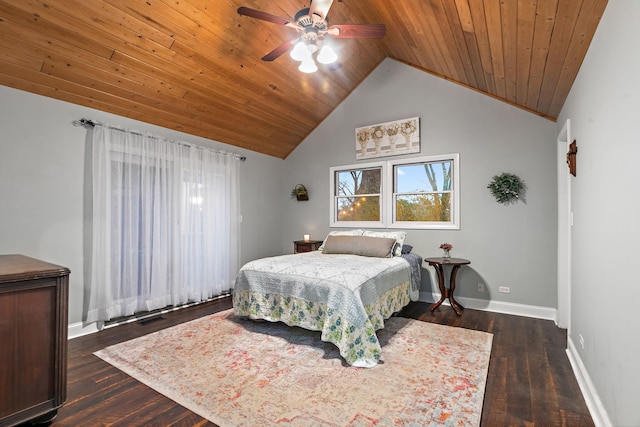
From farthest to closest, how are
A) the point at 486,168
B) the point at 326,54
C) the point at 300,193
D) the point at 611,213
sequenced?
Answer: the point at 300,193, the point at 486,168, the point at 326,54, the point at 611,213

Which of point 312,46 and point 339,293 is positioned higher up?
point 312,46

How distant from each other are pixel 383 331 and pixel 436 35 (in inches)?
122

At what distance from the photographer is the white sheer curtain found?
11.3 ft

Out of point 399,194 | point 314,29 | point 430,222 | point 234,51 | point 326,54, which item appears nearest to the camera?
point 314,29

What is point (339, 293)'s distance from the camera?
2.73 m

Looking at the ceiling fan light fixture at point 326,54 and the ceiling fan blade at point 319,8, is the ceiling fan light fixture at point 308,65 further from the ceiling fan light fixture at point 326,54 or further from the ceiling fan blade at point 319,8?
the ceiling fan blade at point 319,8

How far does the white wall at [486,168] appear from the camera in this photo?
3834 millimetres

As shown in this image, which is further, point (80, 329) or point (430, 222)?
point (430, 222)

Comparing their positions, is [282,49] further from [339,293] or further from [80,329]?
[80,329]

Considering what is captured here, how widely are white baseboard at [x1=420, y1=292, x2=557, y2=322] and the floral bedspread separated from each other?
0.98 meters

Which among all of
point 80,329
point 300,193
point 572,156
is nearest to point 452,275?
point 572,156

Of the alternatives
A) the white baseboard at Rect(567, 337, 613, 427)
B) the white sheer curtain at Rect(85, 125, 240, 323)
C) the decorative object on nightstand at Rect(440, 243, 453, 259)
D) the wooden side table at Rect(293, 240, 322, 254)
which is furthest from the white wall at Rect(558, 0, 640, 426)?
the white sheer curtain at Rect(85, 125, 240, 323)

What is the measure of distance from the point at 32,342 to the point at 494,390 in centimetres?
289

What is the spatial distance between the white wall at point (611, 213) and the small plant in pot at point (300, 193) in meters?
3.97
